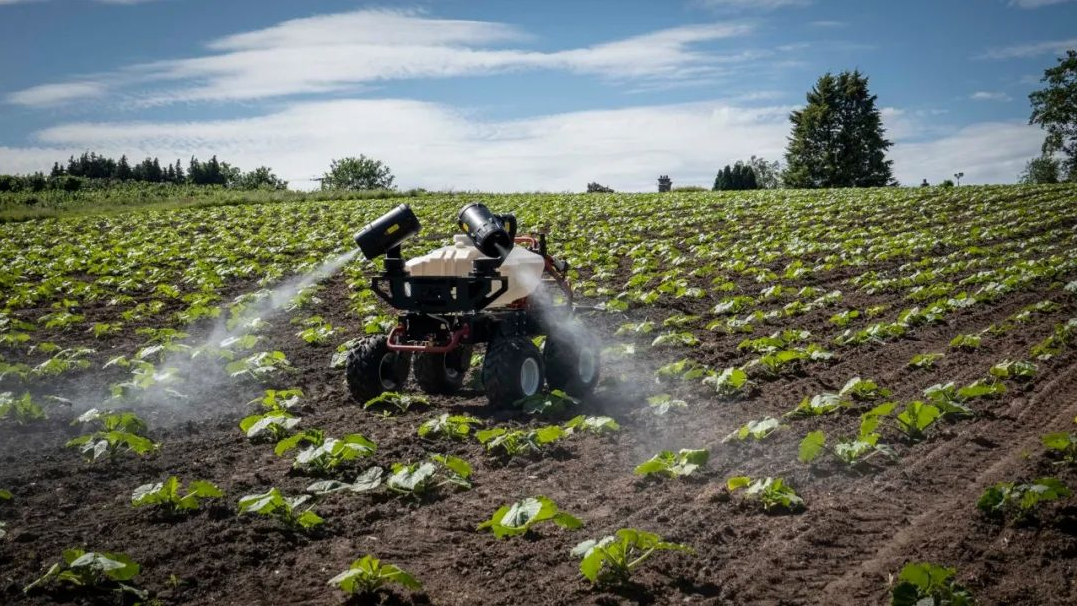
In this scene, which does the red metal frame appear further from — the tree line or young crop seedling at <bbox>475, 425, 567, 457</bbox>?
the tree line

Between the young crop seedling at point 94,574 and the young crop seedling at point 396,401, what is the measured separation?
3.53 metres

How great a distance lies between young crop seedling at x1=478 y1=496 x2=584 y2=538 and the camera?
4.60 m

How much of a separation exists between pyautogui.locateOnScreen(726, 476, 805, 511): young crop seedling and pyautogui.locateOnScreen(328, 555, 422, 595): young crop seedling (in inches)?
82.6

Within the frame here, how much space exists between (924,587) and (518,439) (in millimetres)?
3250

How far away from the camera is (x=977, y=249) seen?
56.2 ft

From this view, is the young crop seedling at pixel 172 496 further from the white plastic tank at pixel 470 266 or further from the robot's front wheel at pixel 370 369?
the white plastic tank at pixel 470 266

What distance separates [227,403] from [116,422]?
146 centimetres

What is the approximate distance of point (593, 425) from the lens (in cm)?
697

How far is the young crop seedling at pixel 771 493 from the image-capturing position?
5141 millimetres

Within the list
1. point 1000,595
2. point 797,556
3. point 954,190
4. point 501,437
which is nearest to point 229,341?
point 501,437

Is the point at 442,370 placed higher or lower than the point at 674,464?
higher

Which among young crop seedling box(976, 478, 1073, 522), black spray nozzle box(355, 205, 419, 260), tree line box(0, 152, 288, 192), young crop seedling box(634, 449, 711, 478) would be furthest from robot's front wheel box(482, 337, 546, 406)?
Answer: tree line box(0, 152, 288, 192)

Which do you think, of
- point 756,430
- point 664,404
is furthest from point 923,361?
point 756,430

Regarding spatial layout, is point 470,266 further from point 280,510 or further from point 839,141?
point 839,141
